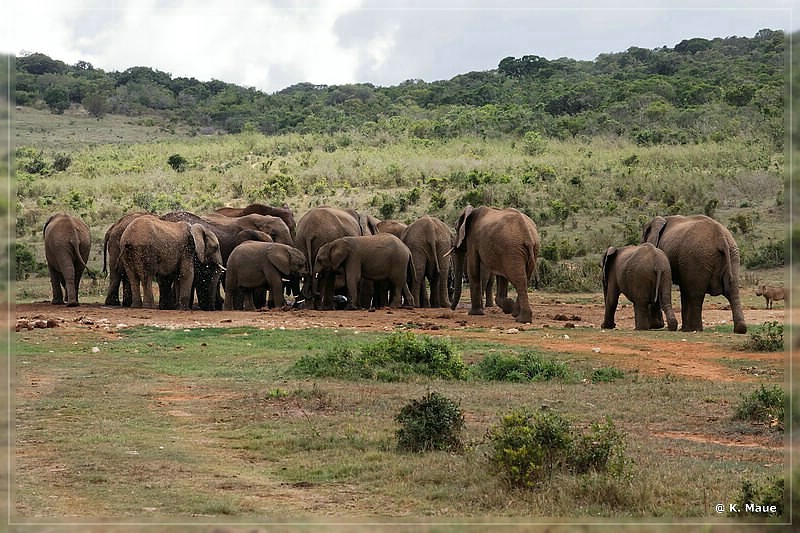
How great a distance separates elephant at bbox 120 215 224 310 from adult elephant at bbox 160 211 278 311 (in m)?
0.38

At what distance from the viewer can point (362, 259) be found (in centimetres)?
2167

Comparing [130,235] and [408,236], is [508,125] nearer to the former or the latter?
[408,236]

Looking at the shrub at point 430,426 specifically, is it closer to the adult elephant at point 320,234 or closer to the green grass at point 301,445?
the green grass at point 301,445

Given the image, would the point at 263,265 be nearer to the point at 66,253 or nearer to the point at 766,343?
the point at 66,253

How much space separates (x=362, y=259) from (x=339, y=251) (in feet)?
1.72

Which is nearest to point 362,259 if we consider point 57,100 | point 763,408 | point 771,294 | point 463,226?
point 463,226

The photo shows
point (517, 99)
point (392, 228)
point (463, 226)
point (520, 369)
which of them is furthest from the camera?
point (517, 99)

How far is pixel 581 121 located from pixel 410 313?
3832 centimetres

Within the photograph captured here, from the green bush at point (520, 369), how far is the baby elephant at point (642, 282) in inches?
198

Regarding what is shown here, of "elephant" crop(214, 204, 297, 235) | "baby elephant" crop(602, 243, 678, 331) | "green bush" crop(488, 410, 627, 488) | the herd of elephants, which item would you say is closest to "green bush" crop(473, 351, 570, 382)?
"green bush" crop(488, 410, 627, 488)

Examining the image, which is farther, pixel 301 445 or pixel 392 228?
pixel 392 228

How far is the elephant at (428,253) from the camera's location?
23.3 meters

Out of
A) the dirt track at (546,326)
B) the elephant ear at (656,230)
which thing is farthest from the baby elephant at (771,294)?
the elephant ear at (656,230)

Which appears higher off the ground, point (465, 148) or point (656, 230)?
point (465, 148)
